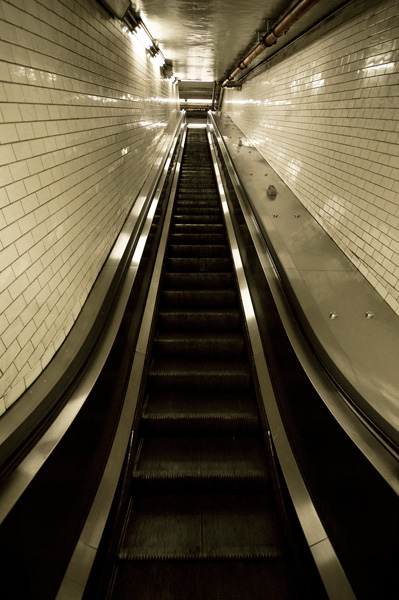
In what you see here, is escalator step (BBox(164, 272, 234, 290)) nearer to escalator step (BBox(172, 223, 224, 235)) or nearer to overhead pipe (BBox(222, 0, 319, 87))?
escalator step (BBox(172, 223, 224, 235))

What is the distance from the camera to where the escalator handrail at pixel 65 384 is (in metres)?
1.24

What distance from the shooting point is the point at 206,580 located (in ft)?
5.71

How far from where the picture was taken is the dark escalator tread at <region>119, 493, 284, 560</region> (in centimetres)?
182

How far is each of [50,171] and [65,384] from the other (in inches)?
53.8

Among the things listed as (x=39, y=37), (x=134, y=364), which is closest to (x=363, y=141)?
(x=39, y=37)

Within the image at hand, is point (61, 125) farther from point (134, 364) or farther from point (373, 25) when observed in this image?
point (373, 25)

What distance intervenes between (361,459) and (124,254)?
2.54 metres

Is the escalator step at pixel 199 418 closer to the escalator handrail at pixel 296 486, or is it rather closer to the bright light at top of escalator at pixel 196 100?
the escalator handrail at pixel 296 486

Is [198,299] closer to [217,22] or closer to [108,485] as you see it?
[108,485]

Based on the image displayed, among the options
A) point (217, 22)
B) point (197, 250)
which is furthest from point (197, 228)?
point (217, 22)

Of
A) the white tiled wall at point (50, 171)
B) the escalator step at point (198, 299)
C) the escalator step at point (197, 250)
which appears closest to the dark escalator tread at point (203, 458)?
the white tiled wall at point (50, 171)

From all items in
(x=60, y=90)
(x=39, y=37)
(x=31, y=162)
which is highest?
(x=39, y=37)

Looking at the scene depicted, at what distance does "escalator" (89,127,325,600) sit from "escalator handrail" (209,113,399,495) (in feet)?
1.95

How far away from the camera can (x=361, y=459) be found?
4.67 ft
